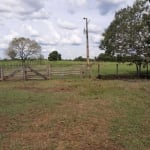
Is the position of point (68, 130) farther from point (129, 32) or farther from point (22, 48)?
point (22, 48)

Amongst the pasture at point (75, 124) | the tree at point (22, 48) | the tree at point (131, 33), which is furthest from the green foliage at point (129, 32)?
the tree at point (22, 48)

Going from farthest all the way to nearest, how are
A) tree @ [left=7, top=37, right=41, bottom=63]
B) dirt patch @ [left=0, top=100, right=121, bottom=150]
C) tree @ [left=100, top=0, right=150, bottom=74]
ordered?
tree @ [left=7, top=37, right=41, bottom=63] → tree @ [left=100, top=0, right=150, bottom=74] → dirt patch @ [left=0, top=100, right=121, bottom=150]

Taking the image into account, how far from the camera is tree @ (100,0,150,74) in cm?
3292

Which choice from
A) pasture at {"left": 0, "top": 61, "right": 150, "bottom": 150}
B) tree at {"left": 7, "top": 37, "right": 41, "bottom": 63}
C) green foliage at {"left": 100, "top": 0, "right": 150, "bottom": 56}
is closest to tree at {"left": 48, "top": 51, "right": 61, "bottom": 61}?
tree at {"left": 7, "top": 37, "right": 41, "bottom": 63}

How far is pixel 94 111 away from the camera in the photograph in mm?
12047

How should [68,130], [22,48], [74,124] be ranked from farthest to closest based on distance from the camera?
[22,48] < [74,124] < [68,130]

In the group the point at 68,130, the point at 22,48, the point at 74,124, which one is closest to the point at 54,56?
the point at 22,48

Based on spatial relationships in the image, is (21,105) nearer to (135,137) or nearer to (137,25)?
(135,137)

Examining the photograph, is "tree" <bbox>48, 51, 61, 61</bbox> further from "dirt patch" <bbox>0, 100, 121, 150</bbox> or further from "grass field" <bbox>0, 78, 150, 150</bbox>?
"dirt patch" <bbox>0, 100, 121, 150</bbox>

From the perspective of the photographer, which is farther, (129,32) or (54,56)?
(54,56)

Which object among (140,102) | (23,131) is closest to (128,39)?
(140,102)

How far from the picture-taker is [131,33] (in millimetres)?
33062

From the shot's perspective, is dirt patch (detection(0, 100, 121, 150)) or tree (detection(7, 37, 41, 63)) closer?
dirt patch (detection(0, 100, 121, 150))

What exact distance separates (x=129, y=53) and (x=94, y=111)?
22.7 m
